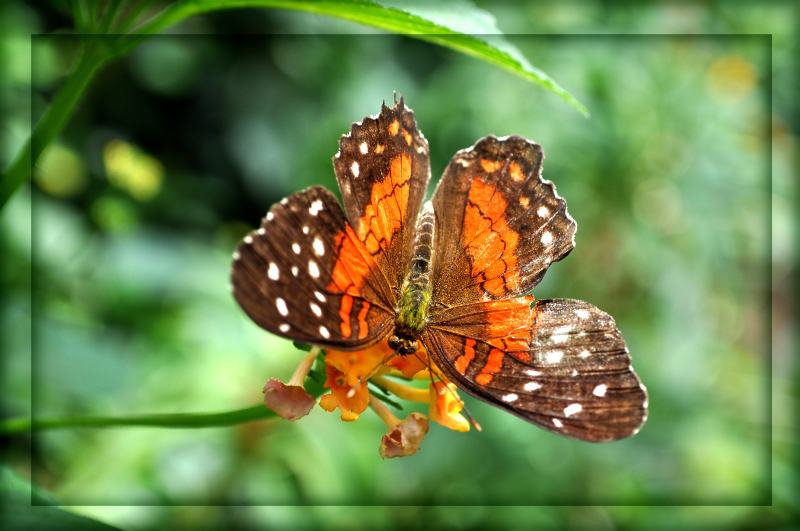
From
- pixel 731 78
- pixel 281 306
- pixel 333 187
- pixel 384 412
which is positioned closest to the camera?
pixel 281 306

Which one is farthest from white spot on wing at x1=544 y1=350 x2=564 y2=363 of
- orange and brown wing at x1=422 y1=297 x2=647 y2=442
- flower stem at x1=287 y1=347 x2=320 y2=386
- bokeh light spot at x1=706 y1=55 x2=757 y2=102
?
bokeh light spot at x1=706 y1=55 x2=757 y2=102

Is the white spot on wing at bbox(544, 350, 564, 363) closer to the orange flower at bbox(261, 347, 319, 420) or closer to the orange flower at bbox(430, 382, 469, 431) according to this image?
the orange flower at bbox(430, 382, 469, 431)

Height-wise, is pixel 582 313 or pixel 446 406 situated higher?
pixel 582 313

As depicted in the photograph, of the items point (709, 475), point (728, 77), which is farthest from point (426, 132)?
point (709, 475)

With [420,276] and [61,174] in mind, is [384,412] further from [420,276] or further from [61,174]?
[61,174]

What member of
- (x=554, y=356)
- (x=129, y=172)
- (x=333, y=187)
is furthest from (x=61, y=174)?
(x=554, y=356)

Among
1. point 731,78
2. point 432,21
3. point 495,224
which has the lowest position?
point 495,224

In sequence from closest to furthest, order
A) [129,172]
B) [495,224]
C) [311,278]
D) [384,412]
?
[311,278]
[384,412]
[495,224]
[129,172]

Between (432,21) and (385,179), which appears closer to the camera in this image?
(432,21)
